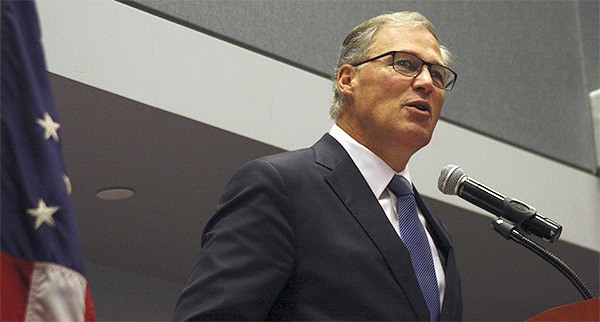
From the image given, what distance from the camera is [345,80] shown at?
2.64 metres

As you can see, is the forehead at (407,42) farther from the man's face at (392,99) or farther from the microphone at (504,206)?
the microphone at (504,206)

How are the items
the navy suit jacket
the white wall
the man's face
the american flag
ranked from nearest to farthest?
the american flag → the navy suit jacket → the man's face → the white wall

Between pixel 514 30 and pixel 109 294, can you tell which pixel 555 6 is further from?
pixel 109 294

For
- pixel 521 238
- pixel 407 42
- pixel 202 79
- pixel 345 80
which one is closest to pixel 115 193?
pixel 202 79

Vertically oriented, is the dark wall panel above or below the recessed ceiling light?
above

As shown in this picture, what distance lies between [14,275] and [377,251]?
0.80m

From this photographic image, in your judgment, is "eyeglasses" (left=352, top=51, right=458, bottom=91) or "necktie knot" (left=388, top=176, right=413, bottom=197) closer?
"necktie knot" (left=388, top=176, right=413, bottom=197)

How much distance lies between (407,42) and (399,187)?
17.4 inches

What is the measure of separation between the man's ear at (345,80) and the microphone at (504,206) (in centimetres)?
39

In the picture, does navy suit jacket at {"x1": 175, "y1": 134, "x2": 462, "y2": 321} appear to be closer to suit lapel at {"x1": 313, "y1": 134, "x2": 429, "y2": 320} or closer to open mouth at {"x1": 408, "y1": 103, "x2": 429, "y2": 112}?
suit lapel at {"x1": 313, "y1": 134, "x2": 429, "y2": 320}

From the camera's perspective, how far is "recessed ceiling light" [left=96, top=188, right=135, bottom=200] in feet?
14.2

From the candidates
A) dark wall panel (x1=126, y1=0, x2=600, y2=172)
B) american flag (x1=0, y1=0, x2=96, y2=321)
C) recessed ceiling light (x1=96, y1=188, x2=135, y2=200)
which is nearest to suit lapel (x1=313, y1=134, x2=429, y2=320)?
american flag (x1=0, y1=0, x2=96, y2=321)

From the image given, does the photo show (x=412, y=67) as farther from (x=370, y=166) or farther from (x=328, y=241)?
(x=328, y=241)

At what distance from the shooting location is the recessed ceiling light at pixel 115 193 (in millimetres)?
4336
